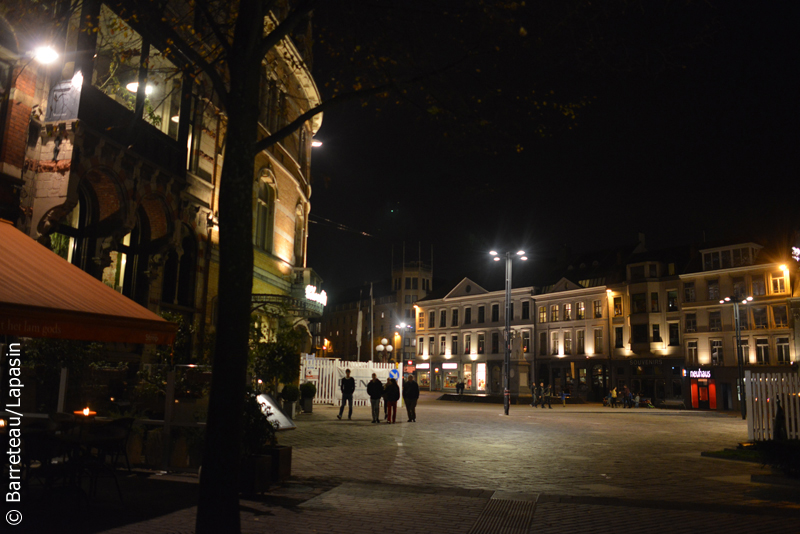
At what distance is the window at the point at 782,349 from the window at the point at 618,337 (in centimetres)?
1261

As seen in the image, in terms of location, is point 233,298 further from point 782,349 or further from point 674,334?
point 674,334

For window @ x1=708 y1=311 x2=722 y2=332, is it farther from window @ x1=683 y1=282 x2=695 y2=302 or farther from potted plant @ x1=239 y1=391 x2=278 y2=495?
potted plant @ x1=239 y1=391 x2=278 y2=495

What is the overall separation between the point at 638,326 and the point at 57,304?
2160 inches

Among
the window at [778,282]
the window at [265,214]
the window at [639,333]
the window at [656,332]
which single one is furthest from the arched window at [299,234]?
the window at [778,282]

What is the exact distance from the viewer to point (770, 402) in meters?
14.1

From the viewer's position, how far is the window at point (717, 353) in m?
50.7

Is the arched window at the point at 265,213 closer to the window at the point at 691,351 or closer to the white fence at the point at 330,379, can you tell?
the white fence at the point at 330,379

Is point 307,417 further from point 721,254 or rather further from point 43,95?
point 721,254

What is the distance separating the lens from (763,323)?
4888 cm

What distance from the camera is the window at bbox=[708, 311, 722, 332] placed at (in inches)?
2029

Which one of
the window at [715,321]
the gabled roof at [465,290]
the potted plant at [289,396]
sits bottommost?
the potted plant at [289,396]

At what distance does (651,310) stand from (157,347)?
160 feet

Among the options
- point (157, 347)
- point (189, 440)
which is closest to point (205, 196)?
point (157, 347)

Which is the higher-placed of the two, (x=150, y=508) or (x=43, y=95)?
(x=43, y=95)
